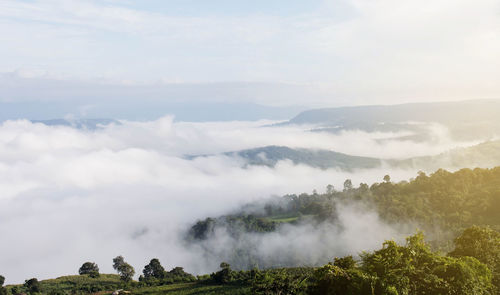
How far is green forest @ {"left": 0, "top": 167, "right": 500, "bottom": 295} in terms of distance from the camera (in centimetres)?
3450

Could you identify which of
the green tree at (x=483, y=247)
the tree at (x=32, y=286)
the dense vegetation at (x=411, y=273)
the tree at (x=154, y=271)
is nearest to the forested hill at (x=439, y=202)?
the green tree at (x=483, y=247)

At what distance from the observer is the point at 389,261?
3516 cm

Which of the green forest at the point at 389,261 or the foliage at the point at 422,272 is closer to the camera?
the foliage at the point at 422,272

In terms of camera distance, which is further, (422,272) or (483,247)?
(483,247)

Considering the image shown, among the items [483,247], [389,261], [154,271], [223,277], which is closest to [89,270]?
[154,271]

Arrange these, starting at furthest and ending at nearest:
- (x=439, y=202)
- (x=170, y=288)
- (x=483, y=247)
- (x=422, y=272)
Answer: (x=439, y=202) < (x=170, y=288) < (x=483, y=247) < (x=422, y=272)

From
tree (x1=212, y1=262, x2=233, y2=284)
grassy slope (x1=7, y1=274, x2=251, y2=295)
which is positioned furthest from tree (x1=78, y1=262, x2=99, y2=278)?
tree (x1=212, y1=262, x2=233, y2=284)

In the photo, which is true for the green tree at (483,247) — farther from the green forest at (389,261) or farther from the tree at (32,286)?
Answer: the tree at (32,286)

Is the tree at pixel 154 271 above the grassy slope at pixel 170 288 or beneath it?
beneath

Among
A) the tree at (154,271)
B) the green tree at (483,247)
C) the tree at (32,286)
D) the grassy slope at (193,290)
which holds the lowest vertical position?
the tree at (154,271)

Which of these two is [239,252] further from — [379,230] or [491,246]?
[491,246]

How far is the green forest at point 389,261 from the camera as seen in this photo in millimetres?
34500

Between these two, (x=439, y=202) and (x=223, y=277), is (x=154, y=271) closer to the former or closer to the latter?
(x=223, y=277)

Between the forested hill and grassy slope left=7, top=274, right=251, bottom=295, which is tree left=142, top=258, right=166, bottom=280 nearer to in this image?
grassy slope left=7, top=274, right=251, bottom=295
